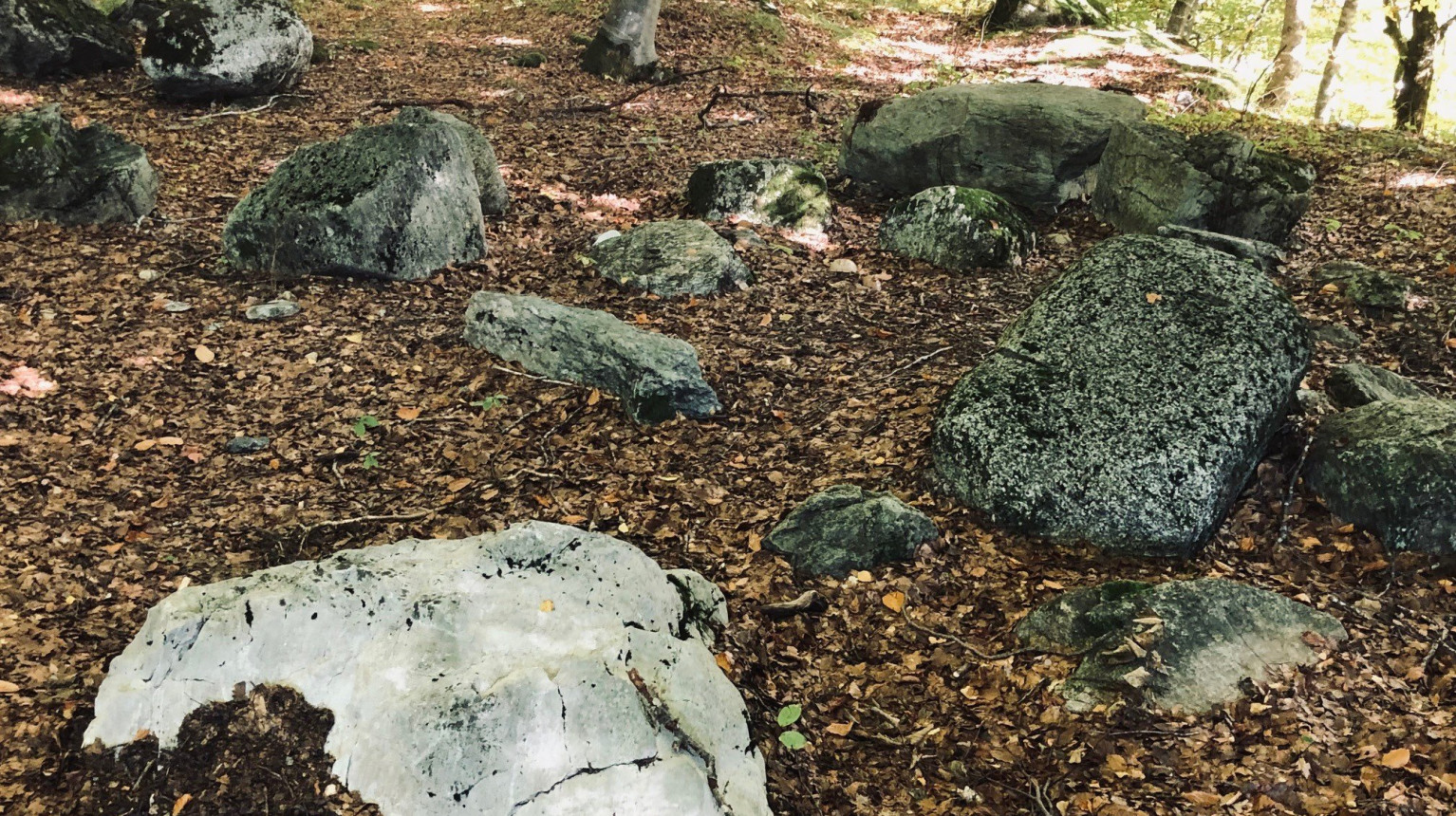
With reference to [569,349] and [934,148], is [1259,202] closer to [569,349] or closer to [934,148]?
[934,148]

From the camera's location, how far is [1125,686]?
12.4 ft

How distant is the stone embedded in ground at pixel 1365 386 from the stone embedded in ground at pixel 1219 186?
8.08 feet

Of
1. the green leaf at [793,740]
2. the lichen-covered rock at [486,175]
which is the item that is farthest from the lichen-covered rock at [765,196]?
the green leaf at [793,740]

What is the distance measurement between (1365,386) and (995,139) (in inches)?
177

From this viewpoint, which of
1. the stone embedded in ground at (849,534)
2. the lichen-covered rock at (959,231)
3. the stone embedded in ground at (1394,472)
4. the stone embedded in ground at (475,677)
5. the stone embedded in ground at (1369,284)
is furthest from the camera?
the lichen-covered rock at (959,231)

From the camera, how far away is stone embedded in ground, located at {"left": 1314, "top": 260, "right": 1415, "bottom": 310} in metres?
7.07

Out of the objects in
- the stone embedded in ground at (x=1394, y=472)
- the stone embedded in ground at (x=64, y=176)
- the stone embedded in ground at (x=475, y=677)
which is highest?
the stone embedded in ground at (x=64, y=176)

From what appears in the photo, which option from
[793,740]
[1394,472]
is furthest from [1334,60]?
[793,740]

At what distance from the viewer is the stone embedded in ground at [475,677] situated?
9.48ft

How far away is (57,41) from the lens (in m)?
10.6

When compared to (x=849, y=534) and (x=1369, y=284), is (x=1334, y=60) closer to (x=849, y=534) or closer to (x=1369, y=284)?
(x=1369, y=284)

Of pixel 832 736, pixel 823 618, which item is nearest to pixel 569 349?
pixel 823 618

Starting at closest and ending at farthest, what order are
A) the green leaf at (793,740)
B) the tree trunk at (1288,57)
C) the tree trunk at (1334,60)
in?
the green leaf at (793,740)
the tree trunk at (1288,57)
the tree trunk at (1334,60)

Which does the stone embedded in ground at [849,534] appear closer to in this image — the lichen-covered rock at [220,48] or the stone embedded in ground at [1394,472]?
the stone embedded in ground at [1394,472]
